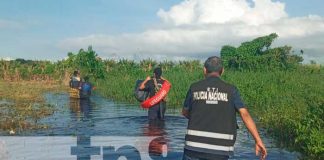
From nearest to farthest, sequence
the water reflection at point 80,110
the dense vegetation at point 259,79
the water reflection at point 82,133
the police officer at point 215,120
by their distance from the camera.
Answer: the police officer at point 215,120
the dense vegetation at point 259,79
the water reflection at point 82,133
the water reflection at point 80,110

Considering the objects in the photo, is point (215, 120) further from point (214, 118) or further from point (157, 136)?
point (157, 136)

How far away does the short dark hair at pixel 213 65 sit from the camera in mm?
5535

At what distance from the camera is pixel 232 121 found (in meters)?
5.38

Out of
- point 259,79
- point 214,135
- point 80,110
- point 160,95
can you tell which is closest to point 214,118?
point 214,135

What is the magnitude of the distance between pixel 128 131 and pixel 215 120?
9106 mm

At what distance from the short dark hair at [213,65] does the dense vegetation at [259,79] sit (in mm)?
3884

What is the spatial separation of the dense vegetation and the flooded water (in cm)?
102

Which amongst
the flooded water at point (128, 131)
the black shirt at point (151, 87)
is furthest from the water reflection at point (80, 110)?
the black shirt at point (151, 87)

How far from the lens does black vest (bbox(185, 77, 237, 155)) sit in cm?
533

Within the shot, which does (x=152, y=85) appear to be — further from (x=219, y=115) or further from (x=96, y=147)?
(x=219, y=115)

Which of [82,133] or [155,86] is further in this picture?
[155,86]

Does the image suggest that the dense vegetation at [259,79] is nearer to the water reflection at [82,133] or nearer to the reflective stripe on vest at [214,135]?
the reflective stripe on vest at [214,135]

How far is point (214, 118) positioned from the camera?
17.5 feet

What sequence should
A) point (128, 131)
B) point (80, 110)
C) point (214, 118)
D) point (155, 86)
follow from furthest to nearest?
point (80, 110), point (128, 131), point (155, 86), point (214, 118)
